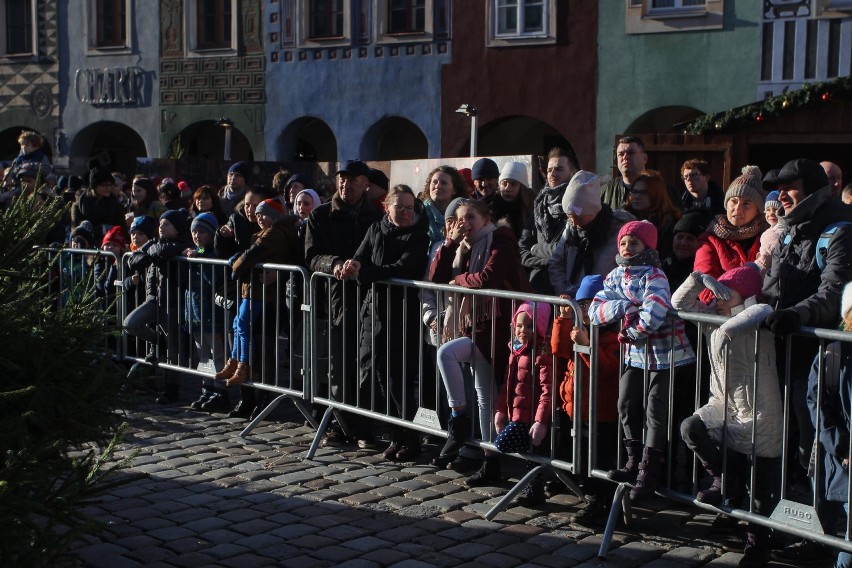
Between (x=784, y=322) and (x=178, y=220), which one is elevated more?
(x=178, y=220)

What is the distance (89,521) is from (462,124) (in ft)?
61.8

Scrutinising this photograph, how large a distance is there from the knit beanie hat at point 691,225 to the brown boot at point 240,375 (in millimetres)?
3495

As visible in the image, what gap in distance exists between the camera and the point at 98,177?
13.0 metres

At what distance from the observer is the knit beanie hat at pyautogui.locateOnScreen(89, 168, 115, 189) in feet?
42.4

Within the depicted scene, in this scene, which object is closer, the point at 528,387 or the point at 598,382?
the point at 598,382

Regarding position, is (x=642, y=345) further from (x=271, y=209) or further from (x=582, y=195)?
(x=271, y=209)

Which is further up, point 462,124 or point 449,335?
point 462,124

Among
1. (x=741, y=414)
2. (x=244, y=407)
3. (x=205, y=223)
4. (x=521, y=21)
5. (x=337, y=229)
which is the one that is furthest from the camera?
(x=521, y=21)

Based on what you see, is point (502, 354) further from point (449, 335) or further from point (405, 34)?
point (405, 34)

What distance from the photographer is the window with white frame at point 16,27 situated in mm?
28500

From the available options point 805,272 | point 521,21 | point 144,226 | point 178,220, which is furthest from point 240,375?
point 521,21

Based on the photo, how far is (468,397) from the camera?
→ 286 inches

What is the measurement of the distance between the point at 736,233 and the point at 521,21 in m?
16.0

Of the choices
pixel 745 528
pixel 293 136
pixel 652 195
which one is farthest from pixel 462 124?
pixel 745 528
